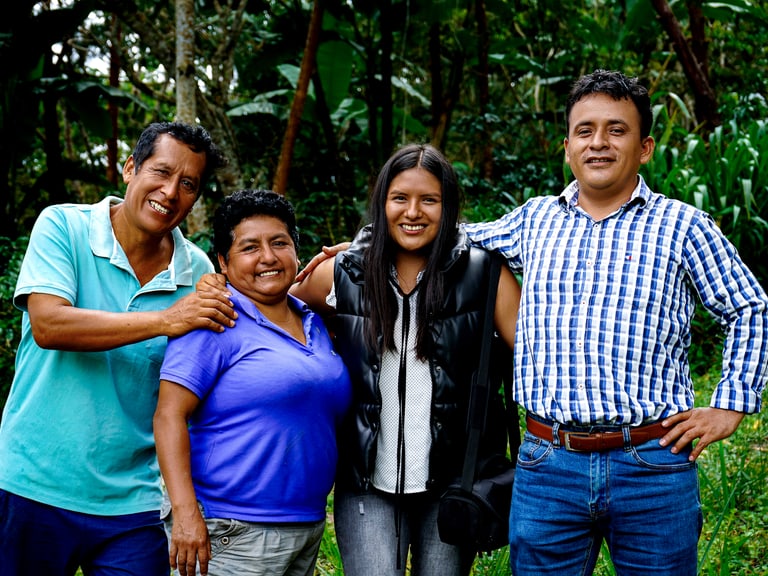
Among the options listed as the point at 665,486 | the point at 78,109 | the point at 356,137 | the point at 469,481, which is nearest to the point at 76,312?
the point at 469,481

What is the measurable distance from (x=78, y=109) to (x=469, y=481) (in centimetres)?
686

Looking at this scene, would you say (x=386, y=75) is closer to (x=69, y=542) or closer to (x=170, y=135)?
(x=170, y=135)

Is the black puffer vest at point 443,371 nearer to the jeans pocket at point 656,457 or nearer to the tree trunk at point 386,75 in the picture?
the jeans pocket at point 656,457

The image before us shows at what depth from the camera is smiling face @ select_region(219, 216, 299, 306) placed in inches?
99.9

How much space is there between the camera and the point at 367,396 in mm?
2551

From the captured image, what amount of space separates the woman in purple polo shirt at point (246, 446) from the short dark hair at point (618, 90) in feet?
3.89

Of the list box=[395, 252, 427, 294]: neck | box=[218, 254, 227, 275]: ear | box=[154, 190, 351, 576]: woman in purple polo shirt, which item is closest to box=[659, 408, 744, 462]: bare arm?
box=[395, 252, 427, 294]: neck

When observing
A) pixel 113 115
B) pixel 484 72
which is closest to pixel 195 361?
pixel 484 72

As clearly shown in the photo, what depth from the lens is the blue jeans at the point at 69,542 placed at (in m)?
2.34

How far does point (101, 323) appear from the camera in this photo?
2299 millimetres

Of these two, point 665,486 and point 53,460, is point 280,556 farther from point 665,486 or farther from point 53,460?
point 665,486

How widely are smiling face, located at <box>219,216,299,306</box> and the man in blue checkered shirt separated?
0.79m

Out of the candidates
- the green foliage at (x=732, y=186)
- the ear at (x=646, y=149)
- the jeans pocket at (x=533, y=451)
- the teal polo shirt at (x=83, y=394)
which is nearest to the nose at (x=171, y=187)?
the teal polo shirt at (x=83, y=394)

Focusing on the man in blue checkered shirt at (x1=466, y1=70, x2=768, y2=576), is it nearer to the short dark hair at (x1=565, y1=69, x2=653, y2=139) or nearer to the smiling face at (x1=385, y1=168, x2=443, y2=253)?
the short dark hair at (x1=565, y1=69, x2=653, y2=139)
